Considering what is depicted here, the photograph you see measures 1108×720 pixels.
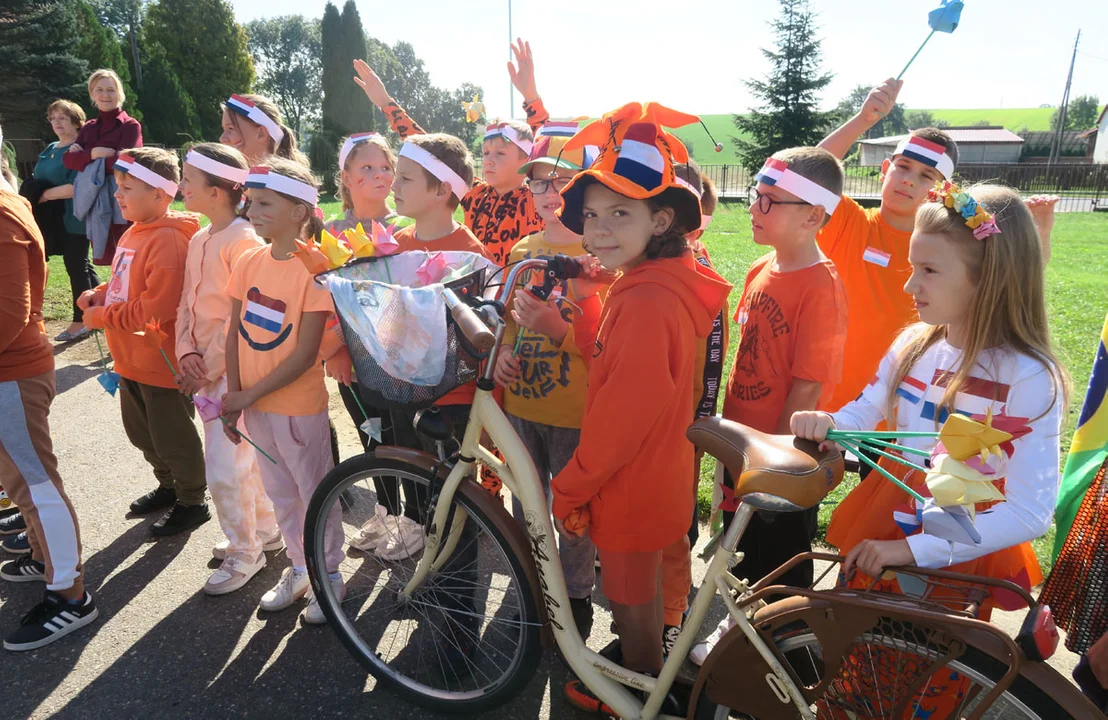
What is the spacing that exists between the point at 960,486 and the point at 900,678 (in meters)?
0.61

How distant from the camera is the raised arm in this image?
10.9 ft

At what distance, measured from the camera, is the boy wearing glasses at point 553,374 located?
2.59m

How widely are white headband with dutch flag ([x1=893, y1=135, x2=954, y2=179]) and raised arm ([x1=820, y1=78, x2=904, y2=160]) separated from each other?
21 centimetres

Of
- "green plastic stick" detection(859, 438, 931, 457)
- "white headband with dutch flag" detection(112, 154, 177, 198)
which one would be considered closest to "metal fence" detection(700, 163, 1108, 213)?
"white headband with dutch flag" detection(112, 154, 177, 198)

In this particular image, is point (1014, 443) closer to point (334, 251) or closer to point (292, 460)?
point (334, 251)

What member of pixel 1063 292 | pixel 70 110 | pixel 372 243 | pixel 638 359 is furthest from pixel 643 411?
pixel 1063 292

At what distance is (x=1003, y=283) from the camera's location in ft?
5.90

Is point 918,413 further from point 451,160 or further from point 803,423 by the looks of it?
point 451,160

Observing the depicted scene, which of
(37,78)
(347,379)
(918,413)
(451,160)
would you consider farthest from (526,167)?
(37,78)

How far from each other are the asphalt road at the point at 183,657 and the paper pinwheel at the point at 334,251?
5.41ft

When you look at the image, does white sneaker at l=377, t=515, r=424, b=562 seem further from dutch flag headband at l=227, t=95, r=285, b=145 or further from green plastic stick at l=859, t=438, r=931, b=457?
dutch flag headband at l=227, t=95, r=285, b=145

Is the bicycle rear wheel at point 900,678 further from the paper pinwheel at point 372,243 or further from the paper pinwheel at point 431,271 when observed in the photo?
the paper pinwheel at point 372,243

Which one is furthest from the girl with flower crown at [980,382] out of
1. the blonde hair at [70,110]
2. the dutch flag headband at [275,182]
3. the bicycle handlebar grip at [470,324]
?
the blonde hair at [70,110]

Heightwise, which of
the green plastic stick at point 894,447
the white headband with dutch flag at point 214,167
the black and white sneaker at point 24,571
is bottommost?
the black and white sneaker at point 24,571
